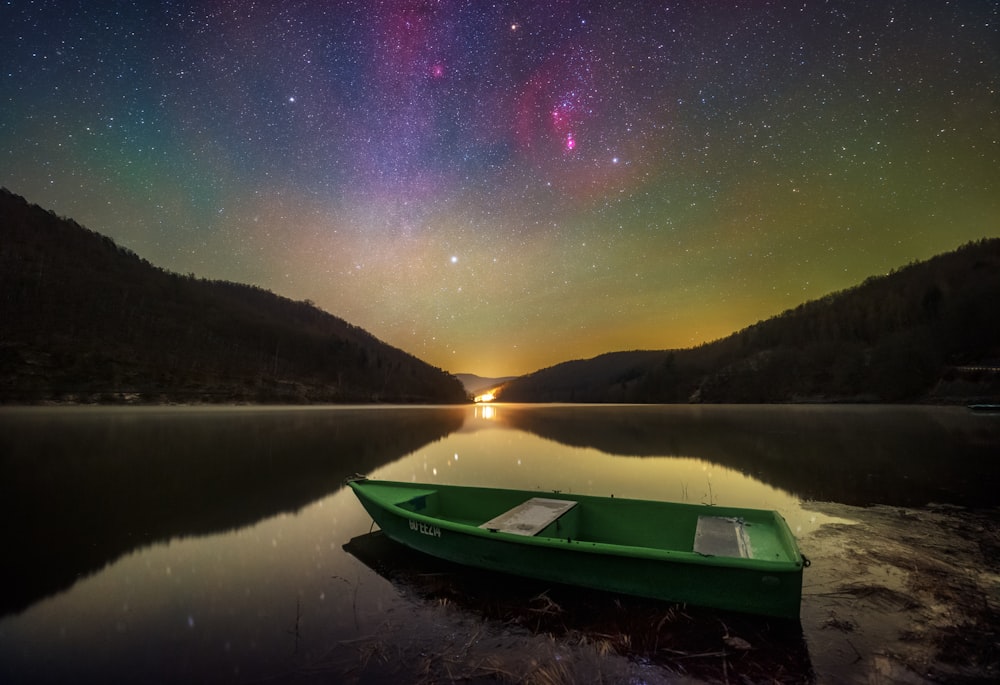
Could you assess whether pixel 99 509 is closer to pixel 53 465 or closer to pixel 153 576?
pixel 153 576

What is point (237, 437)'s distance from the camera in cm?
4262

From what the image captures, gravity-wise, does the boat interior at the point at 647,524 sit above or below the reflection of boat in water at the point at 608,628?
above

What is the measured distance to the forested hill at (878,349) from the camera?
104 m

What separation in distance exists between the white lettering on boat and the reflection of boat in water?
34.1 inches

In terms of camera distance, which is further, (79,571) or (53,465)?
(53,465)

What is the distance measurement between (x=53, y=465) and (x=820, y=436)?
5653 centimetres

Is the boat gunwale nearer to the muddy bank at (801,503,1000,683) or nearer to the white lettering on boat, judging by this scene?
the white lettering on boat

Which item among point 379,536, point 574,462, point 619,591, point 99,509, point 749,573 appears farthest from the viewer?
point 574,462

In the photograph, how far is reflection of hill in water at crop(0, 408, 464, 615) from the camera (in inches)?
431

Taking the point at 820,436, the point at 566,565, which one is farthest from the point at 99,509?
the point at 820,436

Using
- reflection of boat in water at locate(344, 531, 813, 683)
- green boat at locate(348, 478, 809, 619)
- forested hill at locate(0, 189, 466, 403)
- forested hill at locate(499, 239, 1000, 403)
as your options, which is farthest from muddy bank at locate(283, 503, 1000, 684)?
forested hill at locate(0, 189, 466, 403)

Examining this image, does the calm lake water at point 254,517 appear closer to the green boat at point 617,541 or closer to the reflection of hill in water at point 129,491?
the reflection of hill in water at point 129,491

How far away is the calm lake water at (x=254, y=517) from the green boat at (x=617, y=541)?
1.16 meters

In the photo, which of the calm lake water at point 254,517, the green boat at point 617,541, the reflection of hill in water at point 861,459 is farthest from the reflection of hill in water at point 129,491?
the reflection of hill in water at point 861,459
